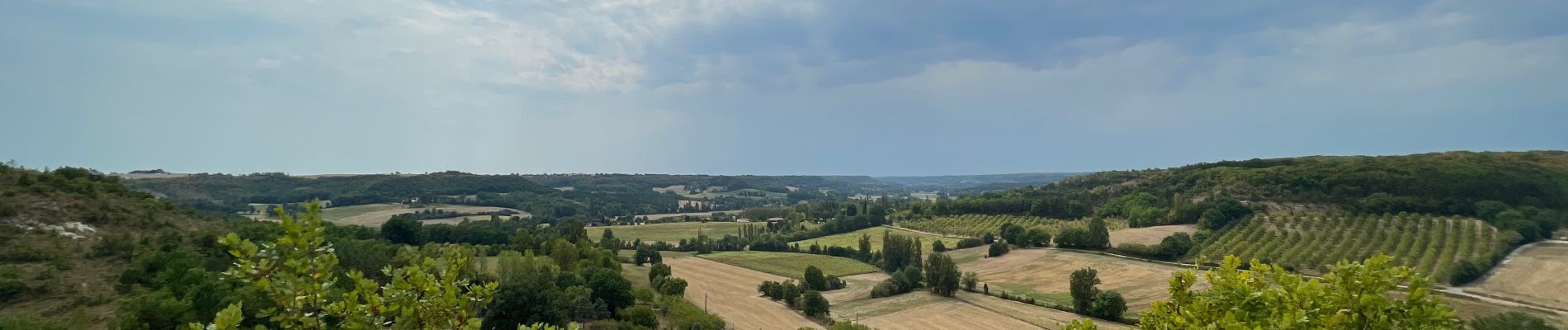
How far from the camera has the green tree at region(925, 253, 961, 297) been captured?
77.9 m

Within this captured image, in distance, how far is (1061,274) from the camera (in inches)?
3396

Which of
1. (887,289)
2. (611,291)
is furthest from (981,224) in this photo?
(611,291)

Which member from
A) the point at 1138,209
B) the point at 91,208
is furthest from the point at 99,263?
the point at 1138,209

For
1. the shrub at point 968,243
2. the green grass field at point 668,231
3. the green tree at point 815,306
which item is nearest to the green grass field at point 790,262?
the shrub at point 968,243

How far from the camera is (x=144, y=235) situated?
163 feet

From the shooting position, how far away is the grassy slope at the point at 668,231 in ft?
470

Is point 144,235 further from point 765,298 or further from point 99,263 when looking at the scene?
point 765,298

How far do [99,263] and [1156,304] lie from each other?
6187cm

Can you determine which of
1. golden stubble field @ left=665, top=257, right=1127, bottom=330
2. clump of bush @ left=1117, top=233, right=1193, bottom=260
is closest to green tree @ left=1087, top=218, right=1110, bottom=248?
clump of bush @ left=1117, top=233, right=1193, bottom=260

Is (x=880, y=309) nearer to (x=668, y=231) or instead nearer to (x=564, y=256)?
(x=564, y=256)

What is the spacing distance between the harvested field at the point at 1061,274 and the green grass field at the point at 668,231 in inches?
2801

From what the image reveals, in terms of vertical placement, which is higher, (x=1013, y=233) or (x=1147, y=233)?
(x=1147, y=233)

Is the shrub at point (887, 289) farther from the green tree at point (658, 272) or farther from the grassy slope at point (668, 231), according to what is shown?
the grassy slope at point (668, 231)

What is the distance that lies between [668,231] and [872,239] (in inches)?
2200
